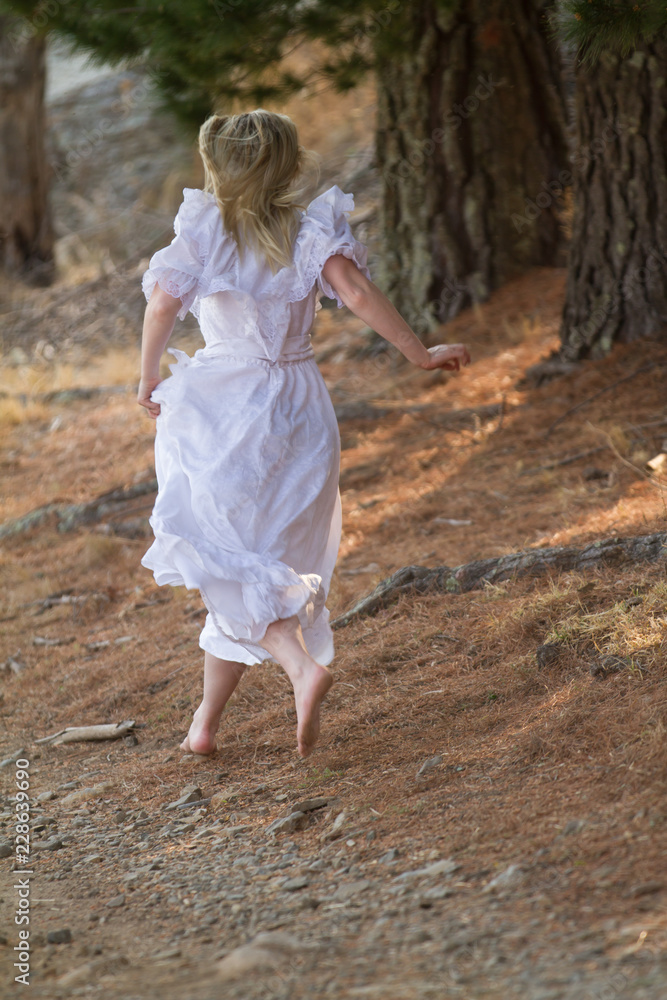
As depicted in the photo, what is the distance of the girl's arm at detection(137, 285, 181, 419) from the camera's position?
2.72 meters

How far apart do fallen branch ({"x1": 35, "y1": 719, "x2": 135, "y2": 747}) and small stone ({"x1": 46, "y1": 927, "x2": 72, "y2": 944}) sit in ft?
4.38

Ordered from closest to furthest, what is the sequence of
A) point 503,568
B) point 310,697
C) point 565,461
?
point 310,697 → point 503,568 → point 565,461

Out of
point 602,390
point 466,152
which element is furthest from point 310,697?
point 466,152

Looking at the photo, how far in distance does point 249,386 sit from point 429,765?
1.14 metres

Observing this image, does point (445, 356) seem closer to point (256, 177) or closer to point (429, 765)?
point (256, 177)

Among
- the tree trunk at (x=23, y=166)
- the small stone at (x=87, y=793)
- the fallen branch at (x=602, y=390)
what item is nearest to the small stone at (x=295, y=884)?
the small stone at (x=87, y=793)

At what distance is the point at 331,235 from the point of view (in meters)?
2.73

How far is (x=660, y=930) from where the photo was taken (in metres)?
1.62

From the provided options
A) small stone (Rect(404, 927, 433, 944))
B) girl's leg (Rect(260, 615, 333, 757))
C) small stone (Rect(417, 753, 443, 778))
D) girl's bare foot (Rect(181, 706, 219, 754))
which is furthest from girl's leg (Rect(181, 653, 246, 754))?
small stone (Rect(404, 927, 433, 944))

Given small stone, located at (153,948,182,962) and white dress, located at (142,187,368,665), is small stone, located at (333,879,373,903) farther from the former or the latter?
white dress, located at (142,187,368,665)

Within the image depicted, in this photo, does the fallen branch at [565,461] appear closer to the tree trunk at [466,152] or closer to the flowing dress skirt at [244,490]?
the flowing dress skirt at [244,490]

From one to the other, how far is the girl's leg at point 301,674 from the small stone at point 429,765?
28 centimetres

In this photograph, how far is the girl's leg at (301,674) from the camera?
97.8 inches

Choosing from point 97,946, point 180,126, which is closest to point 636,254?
point 180,126
